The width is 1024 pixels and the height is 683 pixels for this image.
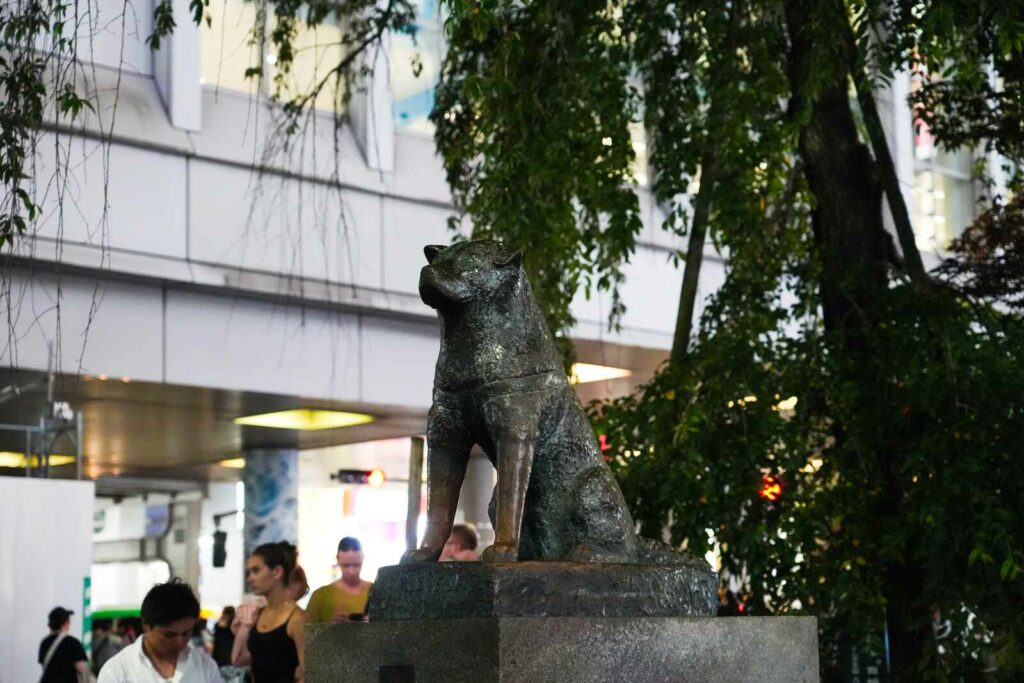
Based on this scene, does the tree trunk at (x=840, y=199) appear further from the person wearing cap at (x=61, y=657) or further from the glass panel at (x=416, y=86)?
the glass panel at (x=416, y=86)

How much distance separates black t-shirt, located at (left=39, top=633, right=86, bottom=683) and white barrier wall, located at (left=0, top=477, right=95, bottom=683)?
101cm

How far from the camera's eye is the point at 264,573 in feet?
25.3

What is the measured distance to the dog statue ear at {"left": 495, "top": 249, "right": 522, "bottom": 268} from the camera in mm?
4020

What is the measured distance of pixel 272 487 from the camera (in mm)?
19453

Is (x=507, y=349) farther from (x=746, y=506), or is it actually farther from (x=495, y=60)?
(x=746, y=506)

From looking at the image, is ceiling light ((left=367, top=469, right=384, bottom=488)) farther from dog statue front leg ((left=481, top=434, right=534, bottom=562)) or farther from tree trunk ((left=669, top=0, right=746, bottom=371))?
dog statue front leg ((left=481, top=434, right=534, bottom=562))

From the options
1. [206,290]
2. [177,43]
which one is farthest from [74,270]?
[177,43]

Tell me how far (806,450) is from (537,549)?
4.53m

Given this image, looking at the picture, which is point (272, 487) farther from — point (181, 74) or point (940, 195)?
point (940, 195)

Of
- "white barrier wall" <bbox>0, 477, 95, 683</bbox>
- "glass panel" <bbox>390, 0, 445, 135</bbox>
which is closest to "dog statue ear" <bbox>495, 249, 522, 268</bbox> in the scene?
"white barrier wall" <bbox>0, 477, 95, 683</bbox>

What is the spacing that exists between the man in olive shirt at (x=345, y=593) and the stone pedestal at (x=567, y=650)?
4164 millimetres

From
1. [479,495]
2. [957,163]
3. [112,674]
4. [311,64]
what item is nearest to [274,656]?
[112,674]

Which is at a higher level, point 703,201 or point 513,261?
point 703,201

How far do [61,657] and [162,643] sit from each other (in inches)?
210
